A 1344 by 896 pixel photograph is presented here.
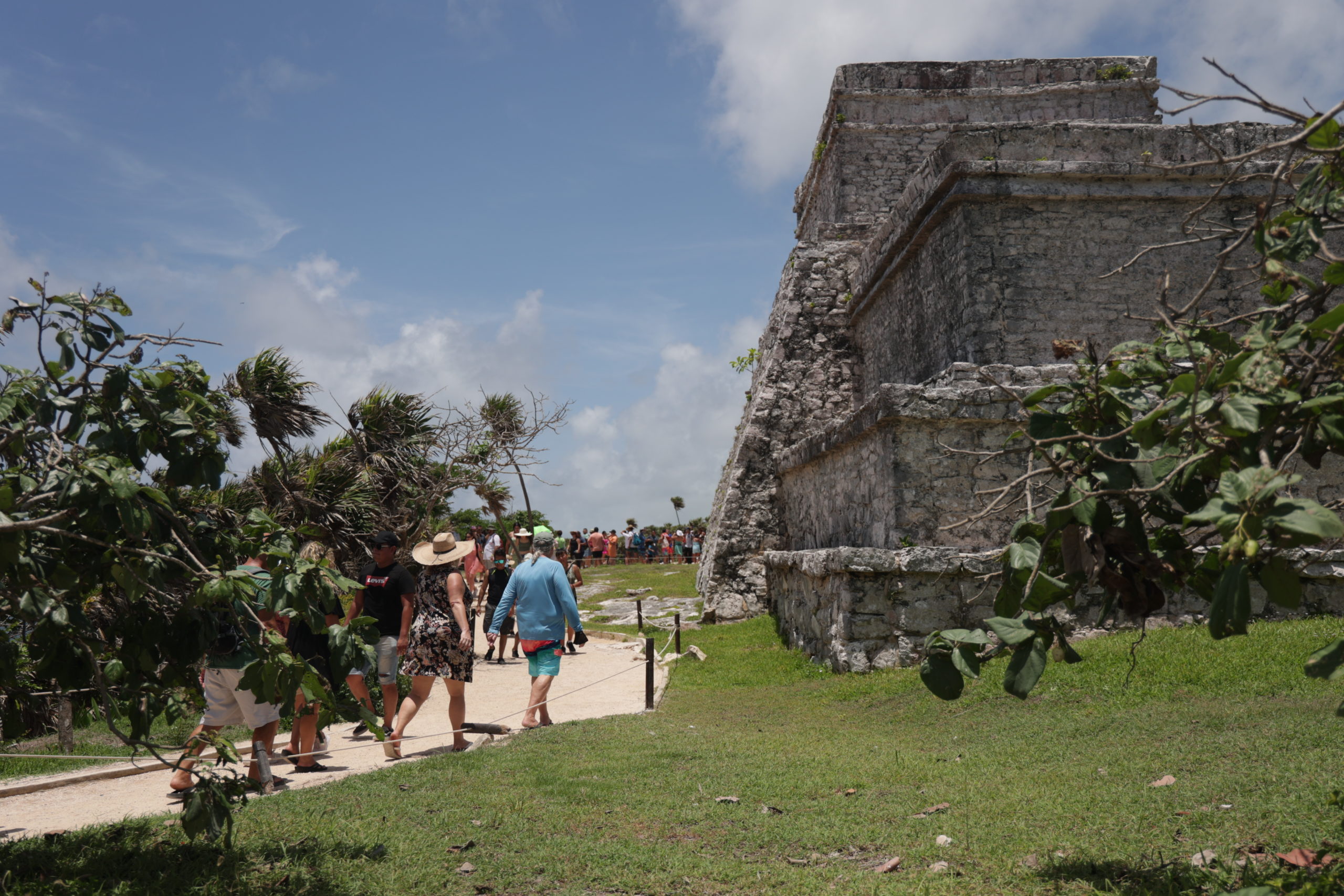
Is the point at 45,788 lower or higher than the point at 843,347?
lower

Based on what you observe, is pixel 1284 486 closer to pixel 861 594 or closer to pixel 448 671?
pixel 448 671

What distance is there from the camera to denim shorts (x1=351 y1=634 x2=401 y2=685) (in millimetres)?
7043

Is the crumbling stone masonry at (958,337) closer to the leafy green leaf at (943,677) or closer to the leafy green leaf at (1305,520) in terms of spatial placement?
the leafy green leaf at (943,677)

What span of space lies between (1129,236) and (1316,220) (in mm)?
8291

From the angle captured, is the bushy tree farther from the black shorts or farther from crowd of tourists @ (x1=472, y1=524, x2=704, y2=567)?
crowd of tourists @ (x1=472, y1=524, x2=704, y2=567)

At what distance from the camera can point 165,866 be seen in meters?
4.17

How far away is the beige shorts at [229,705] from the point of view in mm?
5855

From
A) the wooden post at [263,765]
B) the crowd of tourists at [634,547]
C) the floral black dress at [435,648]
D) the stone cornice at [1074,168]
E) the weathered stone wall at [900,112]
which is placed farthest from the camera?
the crowd of tourists at [634,547]

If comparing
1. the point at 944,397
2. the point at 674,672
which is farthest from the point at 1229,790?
the point at 674,672

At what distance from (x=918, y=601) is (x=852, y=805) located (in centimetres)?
400

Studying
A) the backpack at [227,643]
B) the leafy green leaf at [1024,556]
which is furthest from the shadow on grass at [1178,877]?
the backpack at [227,643]

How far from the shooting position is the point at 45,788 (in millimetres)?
6867

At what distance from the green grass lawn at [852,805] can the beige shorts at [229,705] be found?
64cm

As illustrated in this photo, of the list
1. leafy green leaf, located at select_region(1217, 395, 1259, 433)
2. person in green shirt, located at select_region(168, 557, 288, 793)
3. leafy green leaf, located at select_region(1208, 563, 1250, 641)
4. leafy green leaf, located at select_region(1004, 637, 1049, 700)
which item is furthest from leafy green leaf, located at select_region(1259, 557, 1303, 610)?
person in green shirt, located at select_region(168, 557, 288, 793)
